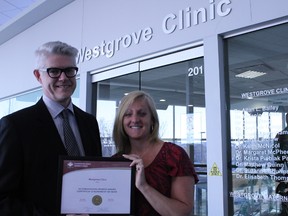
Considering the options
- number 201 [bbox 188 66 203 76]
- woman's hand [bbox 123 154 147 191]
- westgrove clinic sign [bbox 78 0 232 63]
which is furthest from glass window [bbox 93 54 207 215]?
woman's hand [bbox 123 154 147 191]

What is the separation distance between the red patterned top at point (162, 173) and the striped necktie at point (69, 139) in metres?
0.38

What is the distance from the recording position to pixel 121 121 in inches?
73.7

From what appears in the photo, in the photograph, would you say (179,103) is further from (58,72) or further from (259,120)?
(58,72)

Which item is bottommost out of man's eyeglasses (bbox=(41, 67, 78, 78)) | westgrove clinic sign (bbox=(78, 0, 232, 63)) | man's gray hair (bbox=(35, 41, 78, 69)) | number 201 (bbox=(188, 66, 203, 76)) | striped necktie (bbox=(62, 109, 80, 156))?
striped necktie (bbox=(62, 109, 80, 156))

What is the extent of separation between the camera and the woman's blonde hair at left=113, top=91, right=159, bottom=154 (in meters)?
1.86

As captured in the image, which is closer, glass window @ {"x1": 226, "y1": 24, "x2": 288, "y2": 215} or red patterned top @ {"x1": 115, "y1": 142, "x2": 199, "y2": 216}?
red patterned top @ {"x1": 115, "y1": 142, "x2": 199, "y2": 216}

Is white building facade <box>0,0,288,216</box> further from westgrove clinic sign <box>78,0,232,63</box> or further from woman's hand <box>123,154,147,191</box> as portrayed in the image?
woman's hand <box>123,154,147,191</box>

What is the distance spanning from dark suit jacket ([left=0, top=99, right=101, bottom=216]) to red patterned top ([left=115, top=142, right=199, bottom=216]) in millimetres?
434

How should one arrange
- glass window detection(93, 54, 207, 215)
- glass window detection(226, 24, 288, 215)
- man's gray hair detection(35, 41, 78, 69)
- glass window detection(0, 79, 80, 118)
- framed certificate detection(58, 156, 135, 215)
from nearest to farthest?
framed certificate detection(58, 156, 135, 215), man's gray hair detection(35, 41, 78, 69), glass window detection(226, 24, 288, 215), glass window detection(93, 54, 207, 215), glass window detection(0, 79, 80, 118)

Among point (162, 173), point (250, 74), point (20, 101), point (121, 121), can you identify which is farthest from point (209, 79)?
point (20, 101)

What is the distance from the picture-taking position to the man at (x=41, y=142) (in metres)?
1.45

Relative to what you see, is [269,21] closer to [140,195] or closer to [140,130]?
[140,130]

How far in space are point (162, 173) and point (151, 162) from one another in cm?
8

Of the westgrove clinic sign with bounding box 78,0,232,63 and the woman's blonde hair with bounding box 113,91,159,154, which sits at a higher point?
the westgrove clinic sign with bounding box 78,0,232,63
